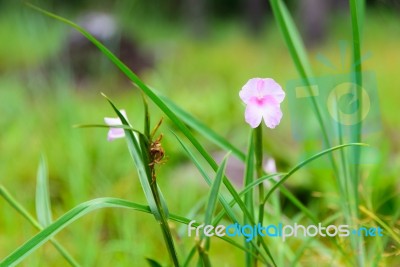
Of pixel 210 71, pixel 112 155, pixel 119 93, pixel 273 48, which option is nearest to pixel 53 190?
pixel 112 155

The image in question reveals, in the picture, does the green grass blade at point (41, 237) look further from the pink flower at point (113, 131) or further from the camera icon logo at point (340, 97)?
the camera icon logo at point (340, 97)

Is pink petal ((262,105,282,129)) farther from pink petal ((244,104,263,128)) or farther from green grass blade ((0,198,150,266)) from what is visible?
green grass blade ((0,198,150,266))

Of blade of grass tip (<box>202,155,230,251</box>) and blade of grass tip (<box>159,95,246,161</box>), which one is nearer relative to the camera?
blade of grass tip (<box>202,155,230,251</box>)

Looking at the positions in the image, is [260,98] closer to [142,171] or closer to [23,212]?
[142,171]

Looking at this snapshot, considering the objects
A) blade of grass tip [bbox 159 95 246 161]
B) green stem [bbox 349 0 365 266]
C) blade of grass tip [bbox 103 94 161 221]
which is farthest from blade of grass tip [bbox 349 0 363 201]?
blade of grass tip [bbox 103 94 161 221]

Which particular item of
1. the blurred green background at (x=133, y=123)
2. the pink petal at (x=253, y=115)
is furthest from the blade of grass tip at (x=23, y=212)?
the pink petal at (x=253, y=115)

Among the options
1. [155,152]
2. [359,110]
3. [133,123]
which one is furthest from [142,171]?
[133,123]
